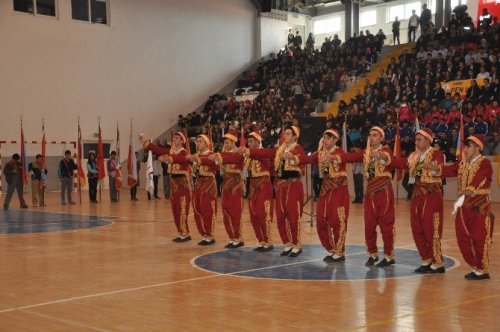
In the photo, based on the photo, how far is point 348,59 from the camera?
32.2m

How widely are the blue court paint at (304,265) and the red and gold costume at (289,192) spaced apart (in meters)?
0.44

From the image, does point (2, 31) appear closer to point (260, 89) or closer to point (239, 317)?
point (260, 89)

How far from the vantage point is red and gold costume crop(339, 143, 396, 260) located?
30.0 ft

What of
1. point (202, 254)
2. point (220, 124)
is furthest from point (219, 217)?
point (220, 124)

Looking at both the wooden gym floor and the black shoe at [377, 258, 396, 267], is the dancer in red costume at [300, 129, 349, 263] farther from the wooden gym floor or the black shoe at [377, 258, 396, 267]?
the black shoe at [377, 258, 396, 267]

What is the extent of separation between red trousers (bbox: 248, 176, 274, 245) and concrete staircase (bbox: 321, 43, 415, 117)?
61.3 feet

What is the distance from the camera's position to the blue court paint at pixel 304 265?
8766 mm

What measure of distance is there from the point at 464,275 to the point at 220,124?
22.0 meters

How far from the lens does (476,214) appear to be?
8141 mm

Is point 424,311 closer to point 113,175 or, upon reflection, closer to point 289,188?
point 289,188

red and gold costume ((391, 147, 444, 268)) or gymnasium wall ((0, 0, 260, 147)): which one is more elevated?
gymnasium wall ((0, 0, 260, 147))

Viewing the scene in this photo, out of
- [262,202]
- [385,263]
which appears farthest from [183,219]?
[385,263]

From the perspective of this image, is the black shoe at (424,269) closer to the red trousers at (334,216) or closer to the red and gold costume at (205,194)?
the red trousers at (334,216)

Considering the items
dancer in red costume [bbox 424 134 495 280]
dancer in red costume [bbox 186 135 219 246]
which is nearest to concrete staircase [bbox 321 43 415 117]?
dancer in red costume [bbox 186 135 219 246]
